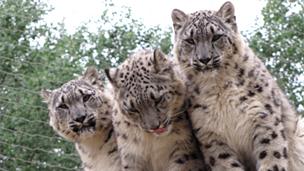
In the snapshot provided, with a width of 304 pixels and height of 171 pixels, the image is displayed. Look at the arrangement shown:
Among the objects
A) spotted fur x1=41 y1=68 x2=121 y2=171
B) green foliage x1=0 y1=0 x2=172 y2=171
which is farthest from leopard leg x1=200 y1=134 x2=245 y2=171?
green foliage x1=0 y1=0 x2=172 y2=171

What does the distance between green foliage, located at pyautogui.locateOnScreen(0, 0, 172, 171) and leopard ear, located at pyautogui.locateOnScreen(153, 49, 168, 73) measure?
2.62 m

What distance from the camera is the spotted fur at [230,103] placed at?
4941mm

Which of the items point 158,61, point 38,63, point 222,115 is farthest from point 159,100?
point 38,63

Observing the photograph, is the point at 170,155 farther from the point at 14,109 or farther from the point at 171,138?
the point at 14,109

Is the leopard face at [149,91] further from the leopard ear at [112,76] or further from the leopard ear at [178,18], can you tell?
the leopard ear at [178,18]

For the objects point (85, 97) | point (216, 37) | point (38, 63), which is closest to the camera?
point (216, 37)

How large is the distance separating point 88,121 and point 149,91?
20.0 inches

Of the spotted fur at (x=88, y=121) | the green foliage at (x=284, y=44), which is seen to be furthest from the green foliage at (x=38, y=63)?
the spotted fur at (x=88, y=121)

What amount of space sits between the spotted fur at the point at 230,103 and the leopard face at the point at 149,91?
0.11 meters

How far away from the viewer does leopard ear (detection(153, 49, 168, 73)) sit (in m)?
5.05

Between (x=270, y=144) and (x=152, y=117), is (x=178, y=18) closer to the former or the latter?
(x=152, y=117)

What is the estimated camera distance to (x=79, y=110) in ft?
17.2

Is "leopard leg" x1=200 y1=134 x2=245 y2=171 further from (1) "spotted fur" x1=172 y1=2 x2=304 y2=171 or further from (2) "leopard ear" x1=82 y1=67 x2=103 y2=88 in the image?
(2) "leopard ear" x1=82 y1=67 x2=103 y2=88

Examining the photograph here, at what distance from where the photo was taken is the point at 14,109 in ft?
26.2
